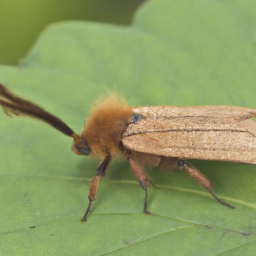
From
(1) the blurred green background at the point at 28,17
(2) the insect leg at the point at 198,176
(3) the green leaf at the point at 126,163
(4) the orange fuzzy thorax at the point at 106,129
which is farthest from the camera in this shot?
(1) the blurred green background at the point at 28,17

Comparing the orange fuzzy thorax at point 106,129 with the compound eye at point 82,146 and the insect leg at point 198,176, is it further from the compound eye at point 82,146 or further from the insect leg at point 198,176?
the insect leg at point 198,176

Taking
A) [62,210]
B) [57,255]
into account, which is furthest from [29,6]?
[57,255]

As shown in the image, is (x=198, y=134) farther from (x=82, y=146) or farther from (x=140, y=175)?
(x=82, y=146)

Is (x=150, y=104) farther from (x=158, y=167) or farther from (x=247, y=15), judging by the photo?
(x=247, y=15)

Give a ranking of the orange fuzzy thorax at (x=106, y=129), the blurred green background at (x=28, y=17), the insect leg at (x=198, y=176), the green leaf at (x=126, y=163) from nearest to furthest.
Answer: the green leaf at (x=126, y=163)
the insect leg at (x=198, y=176)
the orange fuzzy thorax at (x=106, y=129)
the blurred green background at (x=28, y=17)

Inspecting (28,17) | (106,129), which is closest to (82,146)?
(106,129)

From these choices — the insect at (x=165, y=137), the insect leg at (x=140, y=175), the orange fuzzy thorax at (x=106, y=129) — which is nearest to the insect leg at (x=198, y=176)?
the insect at (x=165, y=137)
